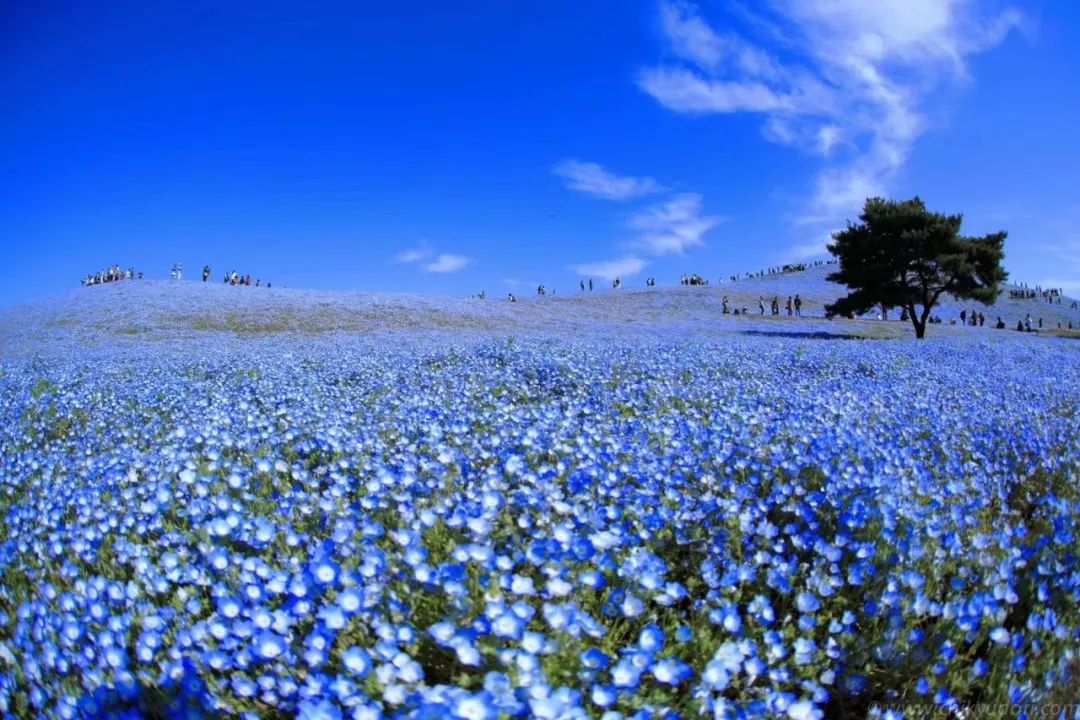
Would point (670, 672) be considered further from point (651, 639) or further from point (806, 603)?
point (806, 603)

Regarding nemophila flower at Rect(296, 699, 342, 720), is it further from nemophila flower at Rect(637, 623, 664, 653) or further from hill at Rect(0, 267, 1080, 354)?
hill at Rect(0, 267, 1080, 354)

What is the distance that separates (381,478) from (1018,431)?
539 centimetres

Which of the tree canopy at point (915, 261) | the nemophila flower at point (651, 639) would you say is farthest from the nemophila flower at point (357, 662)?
the tree canopy at point (915, 261)

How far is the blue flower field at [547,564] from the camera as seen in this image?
6.97ft

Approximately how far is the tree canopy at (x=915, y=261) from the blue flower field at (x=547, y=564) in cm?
2612

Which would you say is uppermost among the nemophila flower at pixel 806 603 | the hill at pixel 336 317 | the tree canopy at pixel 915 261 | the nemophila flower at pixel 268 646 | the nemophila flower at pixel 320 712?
the tree canopy at pixel 915 261

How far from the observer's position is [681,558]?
338 cm

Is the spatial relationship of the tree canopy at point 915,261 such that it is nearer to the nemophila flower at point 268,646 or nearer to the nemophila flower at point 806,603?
the nemophila flower at point 806,603

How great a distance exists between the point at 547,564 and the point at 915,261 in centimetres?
3284

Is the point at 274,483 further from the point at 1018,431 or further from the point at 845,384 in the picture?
the point at 845,384

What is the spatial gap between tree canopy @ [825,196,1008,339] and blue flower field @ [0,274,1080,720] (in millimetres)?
26121

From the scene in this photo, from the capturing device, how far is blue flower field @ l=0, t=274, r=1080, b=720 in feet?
6.97

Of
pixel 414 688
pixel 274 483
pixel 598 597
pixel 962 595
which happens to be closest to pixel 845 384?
pixel 962 595

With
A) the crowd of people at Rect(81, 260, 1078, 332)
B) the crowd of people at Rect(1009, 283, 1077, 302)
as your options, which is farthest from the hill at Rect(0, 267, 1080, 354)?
the crowd of people at Rect(1009, 283, 1077, 302)
